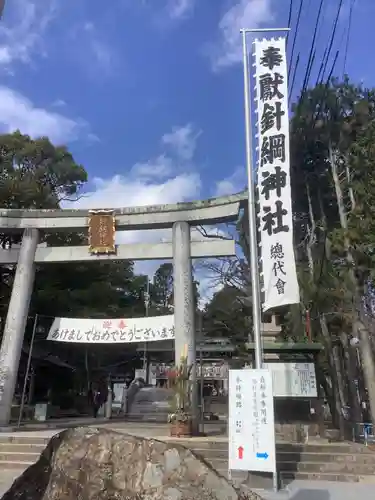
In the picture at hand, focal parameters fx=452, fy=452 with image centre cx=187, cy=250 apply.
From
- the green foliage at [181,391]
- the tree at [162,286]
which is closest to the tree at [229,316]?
the green foliage at [181,391]

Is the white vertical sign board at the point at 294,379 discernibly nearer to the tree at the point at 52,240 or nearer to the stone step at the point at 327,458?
the stone step at the point at 327,458

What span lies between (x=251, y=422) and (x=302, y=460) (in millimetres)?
2580

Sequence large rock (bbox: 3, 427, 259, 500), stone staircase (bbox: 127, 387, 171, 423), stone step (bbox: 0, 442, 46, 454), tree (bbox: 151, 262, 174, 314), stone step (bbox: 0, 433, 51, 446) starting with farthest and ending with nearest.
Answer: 1. tree (bbox: 151, 262, 174, 314)
2. stone staircase (bbox: 127, 387, 171, 423)
3. stone step (bbox: 0, 433, 51, 446)
4. stone step (bbox: 0, 442, 46, 454)
5. large rock (bbox: 3, 427, 259, 500)

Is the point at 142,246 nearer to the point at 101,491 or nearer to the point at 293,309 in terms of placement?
the point at 293,309

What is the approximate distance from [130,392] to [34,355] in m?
7.73

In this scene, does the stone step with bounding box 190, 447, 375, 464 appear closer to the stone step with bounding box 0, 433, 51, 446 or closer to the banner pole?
the banner pole

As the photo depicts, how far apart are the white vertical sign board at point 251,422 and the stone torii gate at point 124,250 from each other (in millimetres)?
4565

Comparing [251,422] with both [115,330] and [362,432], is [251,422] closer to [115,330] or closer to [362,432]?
[115,330]

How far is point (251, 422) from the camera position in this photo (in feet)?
23.7

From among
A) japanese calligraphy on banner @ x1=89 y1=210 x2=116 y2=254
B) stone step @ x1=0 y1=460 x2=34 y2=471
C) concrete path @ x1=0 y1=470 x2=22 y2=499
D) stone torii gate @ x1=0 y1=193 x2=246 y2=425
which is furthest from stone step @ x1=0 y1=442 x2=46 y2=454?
japanese calligraphy on banner @ x1=89 y1=210 x2=116 y2=254

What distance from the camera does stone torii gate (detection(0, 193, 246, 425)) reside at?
1266cm

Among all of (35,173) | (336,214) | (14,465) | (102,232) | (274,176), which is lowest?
(14,465)

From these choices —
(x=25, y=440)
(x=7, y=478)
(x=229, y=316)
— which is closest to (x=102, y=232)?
(x=25, y=440)

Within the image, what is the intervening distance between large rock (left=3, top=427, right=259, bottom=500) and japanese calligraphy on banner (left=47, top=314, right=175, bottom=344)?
8.39 m
